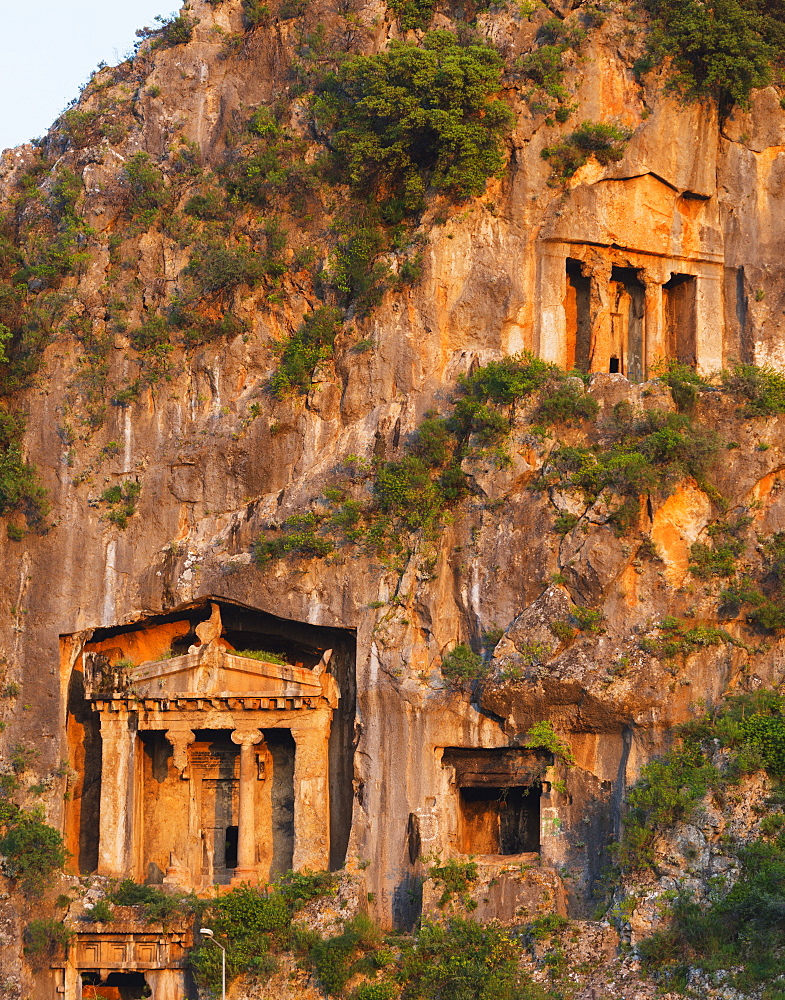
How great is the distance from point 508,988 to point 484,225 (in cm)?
1753

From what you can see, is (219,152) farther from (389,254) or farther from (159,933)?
(159,933)

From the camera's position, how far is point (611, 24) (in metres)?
40.7

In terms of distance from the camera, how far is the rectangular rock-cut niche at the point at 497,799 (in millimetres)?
36219

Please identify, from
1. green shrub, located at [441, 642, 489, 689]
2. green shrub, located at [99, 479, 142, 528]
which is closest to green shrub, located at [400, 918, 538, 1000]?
green shrub, located at [441, 642, 489, 689]

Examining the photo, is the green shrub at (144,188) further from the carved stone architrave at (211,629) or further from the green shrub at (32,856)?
the green shrub at (32,856)

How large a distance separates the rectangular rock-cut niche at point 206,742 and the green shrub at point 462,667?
10.8ft

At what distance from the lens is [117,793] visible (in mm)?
38500

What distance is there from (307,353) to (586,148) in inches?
325

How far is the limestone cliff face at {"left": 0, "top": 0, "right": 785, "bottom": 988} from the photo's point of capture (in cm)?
3541

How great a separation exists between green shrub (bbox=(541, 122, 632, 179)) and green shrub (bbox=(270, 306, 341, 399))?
6325mm

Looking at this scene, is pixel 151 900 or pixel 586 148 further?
pixel 586 148

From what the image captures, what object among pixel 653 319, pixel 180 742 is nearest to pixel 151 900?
pixel 180 742

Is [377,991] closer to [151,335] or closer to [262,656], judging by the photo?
[262,656]

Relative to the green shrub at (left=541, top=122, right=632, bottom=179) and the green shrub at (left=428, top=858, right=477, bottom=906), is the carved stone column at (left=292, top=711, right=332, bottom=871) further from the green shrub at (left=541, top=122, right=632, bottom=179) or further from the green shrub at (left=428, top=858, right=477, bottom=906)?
the green shrub at (left=541, top=122, right=632, bottom=179)
